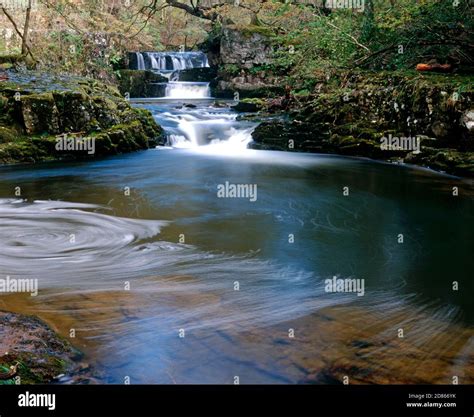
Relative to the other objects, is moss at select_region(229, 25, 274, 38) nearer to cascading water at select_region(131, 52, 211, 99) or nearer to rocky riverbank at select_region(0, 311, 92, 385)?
cascading water at select_region(131, 52, 211, 99)

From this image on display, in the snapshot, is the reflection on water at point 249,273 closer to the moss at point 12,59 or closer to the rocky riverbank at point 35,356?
the rocky riverbank at point 35,356

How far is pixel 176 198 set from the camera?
8.70m

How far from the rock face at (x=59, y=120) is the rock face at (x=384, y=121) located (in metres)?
3.72

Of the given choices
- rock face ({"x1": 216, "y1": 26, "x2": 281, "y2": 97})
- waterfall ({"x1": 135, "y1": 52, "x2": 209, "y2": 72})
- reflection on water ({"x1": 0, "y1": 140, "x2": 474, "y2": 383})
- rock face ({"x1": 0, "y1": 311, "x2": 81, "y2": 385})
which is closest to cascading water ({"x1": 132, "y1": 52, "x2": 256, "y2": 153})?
rock face ({"x1": 216, "y1": 26, "x2": 281, "y2": 97})

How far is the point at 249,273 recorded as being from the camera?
17.0 ft

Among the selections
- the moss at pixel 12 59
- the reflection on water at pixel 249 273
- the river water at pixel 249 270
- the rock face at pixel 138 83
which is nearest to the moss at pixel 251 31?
the rock face at pixel 138 83

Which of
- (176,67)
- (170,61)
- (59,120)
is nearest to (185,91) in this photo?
(176,67)

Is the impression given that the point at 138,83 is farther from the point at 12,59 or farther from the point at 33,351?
the point at 33,351

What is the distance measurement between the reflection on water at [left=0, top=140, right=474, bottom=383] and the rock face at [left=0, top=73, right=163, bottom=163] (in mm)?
1921

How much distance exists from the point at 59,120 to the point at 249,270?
8.81 metres

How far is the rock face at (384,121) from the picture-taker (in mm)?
10555

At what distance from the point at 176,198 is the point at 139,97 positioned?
14.5 m

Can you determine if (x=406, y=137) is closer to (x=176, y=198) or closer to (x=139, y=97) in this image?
(x=176, y=198)
